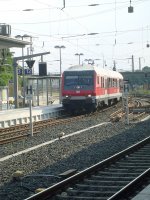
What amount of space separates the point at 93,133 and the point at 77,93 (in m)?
10.9

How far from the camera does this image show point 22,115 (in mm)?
27234

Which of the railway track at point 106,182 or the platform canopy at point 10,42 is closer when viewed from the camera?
the railway track at point 106,182

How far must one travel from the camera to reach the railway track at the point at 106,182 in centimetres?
797

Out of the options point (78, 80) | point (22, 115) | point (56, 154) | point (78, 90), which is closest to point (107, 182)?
point (56, 154)

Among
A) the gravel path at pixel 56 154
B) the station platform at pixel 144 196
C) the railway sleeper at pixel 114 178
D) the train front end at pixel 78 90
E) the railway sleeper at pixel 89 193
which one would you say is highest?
the train front end at pixel 78 90

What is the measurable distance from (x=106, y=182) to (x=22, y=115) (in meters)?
18.4

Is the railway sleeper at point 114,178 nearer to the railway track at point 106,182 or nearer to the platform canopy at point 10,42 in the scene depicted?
the railway track at point 106,182

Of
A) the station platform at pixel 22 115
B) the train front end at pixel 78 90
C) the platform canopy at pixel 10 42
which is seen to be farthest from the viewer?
the train front end at pixel 78 90

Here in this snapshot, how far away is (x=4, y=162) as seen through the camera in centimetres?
1259

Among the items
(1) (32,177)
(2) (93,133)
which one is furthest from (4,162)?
(2) (93,133)

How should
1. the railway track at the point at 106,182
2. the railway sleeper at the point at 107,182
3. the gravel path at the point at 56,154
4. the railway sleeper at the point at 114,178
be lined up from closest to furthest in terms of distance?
the railway track at the point at 106,182
the railway sleeper at the point at 107,182
the gravel path at the point at 56,154
the railway sleeper at the point at 114,178

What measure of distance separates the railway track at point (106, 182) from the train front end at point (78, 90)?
57.6ft

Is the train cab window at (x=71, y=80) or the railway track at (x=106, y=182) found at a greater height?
the train cab window at (x=71, y=80)

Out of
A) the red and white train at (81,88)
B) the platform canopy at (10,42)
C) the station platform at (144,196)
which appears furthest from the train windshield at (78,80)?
the station platform at (144,196)
